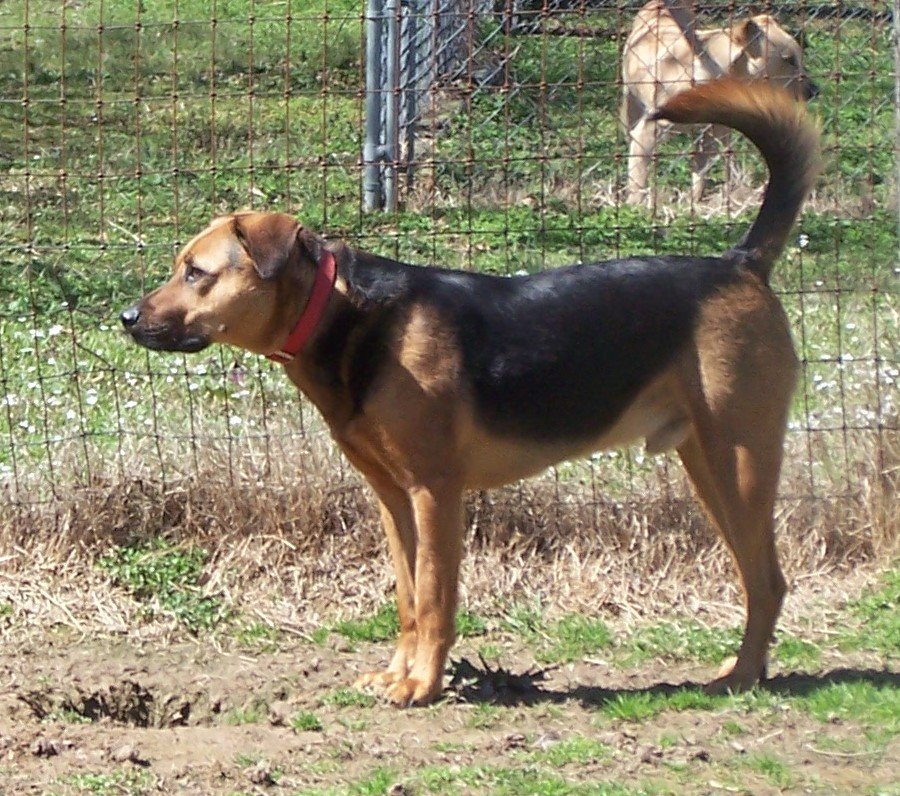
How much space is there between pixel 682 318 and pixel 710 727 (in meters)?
1.35

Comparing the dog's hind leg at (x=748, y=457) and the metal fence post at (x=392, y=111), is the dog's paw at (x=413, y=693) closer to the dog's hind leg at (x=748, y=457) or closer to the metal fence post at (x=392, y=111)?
the dog's hind leg at (x=748, y=457)

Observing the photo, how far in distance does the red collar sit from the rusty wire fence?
1.26 m

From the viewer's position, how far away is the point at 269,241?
4.86 m

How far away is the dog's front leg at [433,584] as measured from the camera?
4.98m

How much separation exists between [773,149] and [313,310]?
1.72 metres

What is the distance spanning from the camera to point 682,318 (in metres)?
5.15

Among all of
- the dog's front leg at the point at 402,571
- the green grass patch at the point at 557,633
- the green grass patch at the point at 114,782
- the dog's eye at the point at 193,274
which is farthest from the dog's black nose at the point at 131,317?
the green grass patch at the point at 557,633

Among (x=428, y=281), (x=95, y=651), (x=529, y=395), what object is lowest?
(x=95, y=651)

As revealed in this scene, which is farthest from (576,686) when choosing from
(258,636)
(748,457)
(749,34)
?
(749,34)

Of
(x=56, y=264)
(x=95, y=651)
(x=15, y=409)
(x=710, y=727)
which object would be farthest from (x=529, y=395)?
(x=56, y=264)

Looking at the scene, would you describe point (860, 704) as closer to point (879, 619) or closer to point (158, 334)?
point (879, 619)

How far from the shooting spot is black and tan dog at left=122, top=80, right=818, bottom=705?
194 inches

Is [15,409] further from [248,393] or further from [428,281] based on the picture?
[428,281]

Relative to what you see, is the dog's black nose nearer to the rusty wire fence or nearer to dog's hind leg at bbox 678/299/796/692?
the rusty wire fence
